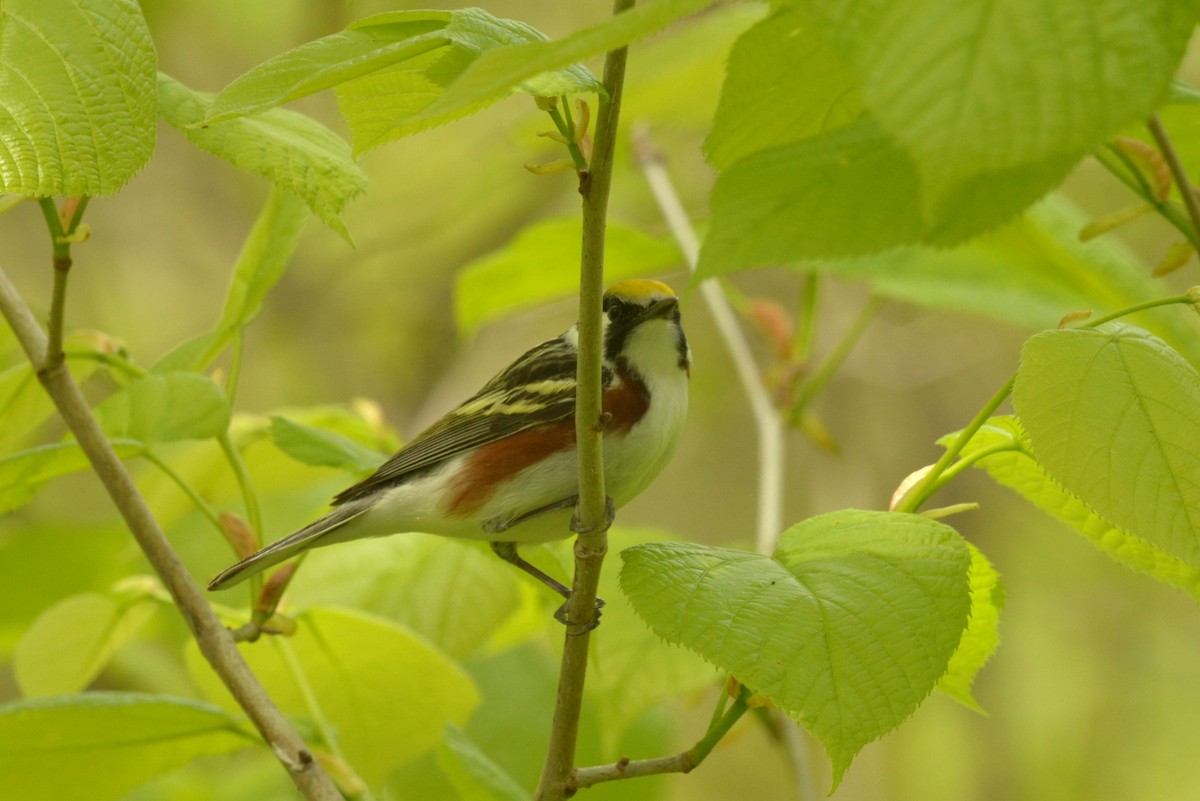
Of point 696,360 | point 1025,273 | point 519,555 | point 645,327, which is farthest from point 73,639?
point 696,360

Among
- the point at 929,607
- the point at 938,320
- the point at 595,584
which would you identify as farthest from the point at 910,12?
the point at 938,320

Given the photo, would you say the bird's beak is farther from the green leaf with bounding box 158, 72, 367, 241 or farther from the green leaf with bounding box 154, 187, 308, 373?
the green leaf with bounding box 158, 72, 367, 241

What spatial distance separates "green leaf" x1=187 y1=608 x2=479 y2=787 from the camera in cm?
174

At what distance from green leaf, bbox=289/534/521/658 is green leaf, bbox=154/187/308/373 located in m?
0.48

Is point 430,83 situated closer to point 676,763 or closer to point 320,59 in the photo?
point 320,59

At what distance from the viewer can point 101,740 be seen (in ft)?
4.99

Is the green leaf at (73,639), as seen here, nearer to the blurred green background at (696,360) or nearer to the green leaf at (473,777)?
the green leaf at (473,777)

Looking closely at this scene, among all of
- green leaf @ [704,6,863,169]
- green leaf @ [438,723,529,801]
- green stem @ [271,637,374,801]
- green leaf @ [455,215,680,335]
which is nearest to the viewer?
green leaf @ [704,6,863,169]

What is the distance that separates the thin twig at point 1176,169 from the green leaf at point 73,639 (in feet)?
4.68

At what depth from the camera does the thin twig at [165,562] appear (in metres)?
1.41

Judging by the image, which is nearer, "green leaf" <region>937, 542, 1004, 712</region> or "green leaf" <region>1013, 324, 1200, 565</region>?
"green leaf" <region>1013, 324, 1200, 565</region>

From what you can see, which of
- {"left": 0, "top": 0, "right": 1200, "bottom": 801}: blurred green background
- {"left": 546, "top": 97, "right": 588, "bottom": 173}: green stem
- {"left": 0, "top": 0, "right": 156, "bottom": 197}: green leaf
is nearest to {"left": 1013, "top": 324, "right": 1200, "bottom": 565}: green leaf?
{"left": 546, "top": 97, "right": 588, "bottom": 173}: green stem

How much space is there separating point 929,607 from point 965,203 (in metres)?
0.48

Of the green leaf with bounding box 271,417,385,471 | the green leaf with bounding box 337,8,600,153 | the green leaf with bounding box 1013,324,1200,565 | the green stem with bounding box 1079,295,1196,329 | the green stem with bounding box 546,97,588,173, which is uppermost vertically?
the green leaf with bounding box 337,8,600,153
